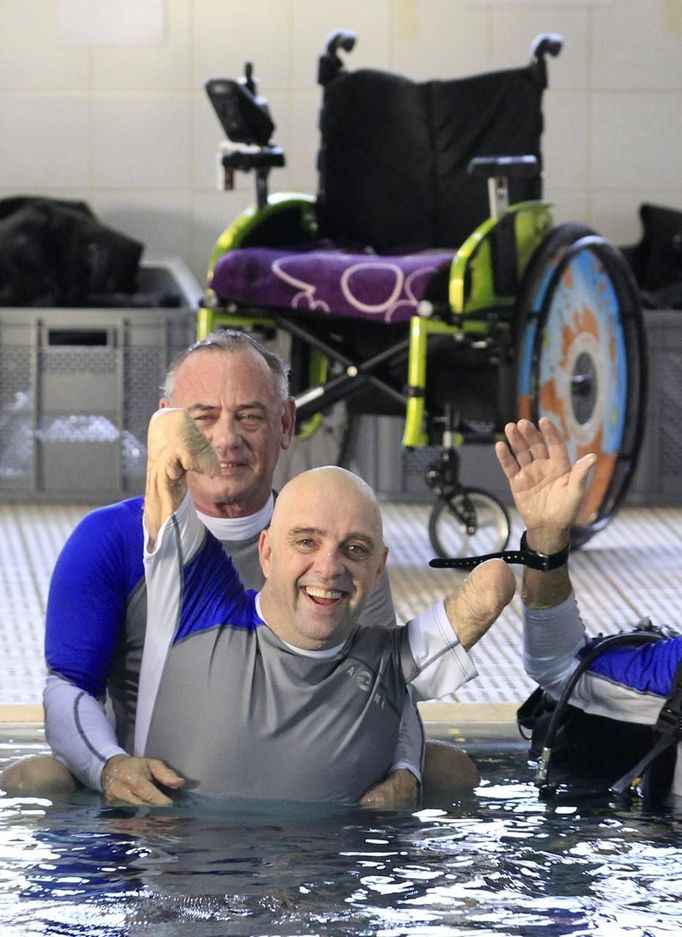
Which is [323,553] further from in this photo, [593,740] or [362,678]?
[593,740]

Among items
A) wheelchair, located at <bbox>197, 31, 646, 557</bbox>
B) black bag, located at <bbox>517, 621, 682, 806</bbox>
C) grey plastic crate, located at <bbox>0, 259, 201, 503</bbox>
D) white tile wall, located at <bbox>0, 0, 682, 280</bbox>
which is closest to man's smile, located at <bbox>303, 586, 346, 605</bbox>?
black bag, located at <bbox>517, 621, 682, 806</bbox>

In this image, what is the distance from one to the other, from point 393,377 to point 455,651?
258cm

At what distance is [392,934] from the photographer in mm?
1944

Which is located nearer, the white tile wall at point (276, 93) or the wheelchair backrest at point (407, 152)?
the wheelchair backrest at point (407, 152)

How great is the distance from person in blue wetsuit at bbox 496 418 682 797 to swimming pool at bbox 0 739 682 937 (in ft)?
0.55

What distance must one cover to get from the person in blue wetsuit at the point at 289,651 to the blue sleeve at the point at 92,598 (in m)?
0.08

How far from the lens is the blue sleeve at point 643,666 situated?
2625 millimetres

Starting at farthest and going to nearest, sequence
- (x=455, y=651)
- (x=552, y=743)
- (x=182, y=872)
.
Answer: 1. (x=552, y=743)
2. (x=455, y=651)
3. (x=182, y=872)

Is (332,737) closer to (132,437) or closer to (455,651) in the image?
(455,651)

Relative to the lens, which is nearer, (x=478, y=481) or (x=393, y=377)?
(x=393, y=377)

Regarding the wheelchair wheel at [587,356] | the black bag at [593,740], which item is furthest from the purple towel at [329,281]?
the black bag at [593,740]

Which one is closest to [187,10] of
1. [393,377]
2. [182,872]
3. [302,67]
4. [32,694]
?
[302,67]

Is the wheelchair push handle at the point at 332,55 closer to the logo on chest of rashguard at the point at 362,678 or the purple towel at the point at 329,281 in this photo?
the purple towel at the point at 329,281

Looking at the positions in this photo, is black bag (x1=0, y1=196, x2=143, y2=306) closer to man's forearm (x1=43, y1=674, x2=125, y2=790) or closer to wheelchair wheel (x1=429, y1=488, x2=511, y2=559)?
wheelchair wheel (x1=429, y1=488, x2=511, y2=559)
